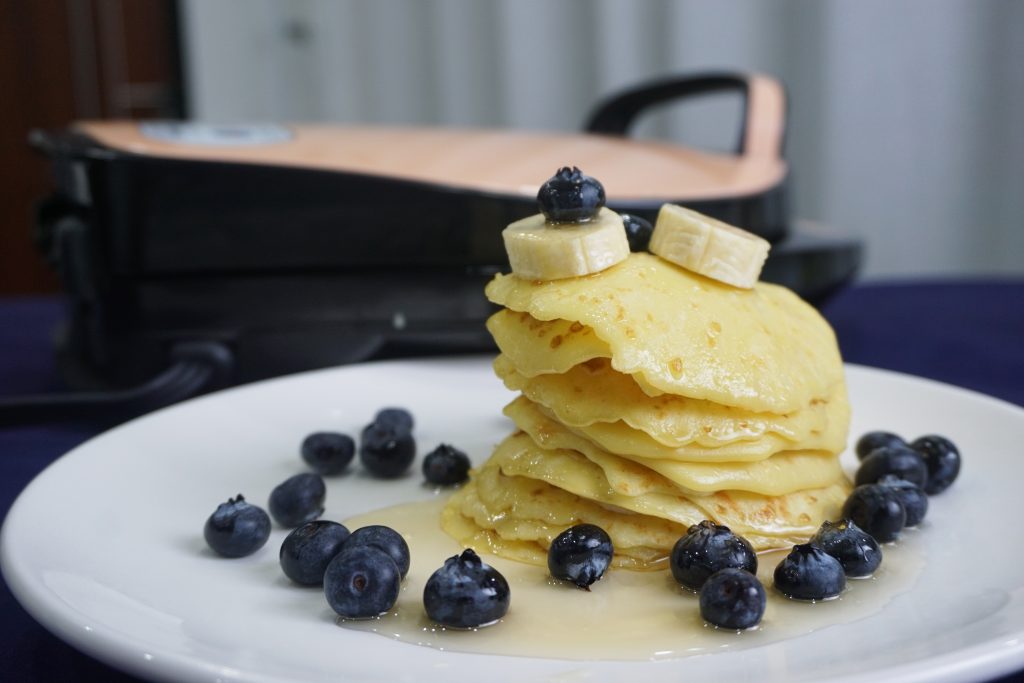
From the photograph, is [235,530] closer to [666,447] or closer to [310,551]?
[310,551]

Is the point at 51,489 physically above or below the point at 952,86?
below

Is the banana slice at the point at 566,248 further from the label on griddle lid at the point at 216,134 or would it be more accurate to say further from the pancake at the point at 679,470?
the label on griddle lid at the point at 216,134

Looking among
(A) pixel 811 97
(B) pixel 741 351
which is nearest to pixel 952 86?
(A) pixel 811 97

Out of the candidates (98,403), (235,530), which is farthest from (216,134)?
(235,530)

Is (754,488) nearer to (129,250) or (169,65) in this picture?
(129,250)

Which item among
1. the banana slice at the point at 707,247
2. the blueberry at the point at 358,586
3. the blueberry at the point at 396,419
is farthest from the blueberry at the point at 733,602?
the blueberry at the point at 396,419

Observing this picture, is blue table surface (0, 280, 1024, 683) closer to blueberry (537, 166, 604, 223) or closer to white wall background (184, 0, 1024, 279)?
white wall background (184, 0, 1024, 279)

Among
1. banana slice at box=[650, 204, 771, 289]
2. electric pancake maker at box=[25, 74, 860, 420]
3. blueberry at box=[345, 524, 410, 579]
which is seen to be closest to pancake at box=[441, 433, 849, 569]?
blueberry at box=[345, 524, 410, 579]
